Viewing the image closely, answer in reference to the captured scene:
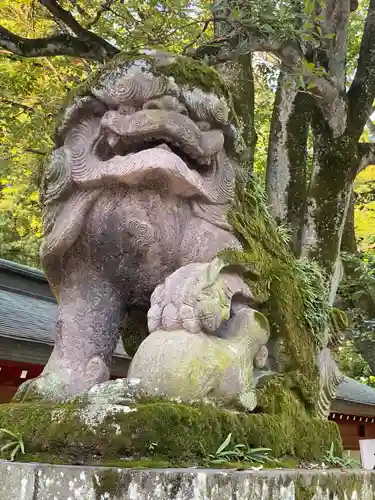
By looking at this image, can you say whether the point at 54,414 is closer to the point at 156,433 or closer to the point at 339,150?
the point at 156,433

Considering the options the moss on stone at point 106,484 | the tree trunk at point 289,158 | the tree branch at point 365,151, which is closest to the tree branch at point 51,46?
the tree trunk at point 289,158

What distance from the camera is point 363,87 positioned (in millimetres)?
4543

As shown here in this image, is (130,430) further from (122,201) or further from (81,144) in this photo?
(81,144)

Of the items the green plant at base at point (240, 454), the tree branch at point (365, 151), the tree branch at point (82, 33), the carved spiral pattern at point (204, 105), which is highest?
the tree branch at point (82, 33)

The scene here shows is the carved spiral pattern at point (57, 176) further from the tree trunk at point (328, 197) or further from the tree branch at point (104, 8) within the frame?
the tree branch at point (104, 8)

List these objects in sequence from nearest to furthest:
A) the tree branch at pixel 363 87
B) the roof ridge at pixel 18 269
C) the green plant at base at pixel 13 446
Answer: the green plant at base at pixel 13 446 → the tree branch at pixel 363 87 → the roof ridge at pixel 18 269

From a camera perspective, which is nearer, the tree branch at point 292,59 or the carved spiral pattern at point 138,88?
the carved spiral pattern at point 138,88

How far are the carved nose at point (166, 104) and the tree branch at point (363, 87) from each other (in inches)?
117

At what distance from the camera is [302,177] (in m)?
4.47

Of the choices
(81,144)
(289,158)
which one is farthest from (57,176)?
(289,158)

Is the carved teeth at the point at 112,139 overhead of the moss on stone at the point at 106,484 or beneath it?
overhead

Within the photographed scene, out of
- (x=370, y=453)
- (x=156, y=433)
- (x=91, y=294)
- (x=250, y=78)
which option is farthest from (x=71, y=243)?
(x=370, y=453)

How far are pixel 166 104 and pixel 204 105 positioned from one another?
0.13m

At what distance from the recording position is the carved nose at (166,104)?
1.73m
